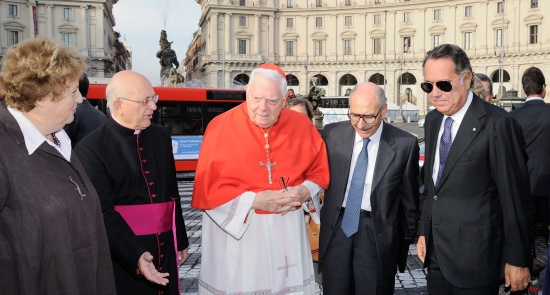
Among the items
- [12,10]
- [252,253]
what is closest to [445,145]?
[252,253]

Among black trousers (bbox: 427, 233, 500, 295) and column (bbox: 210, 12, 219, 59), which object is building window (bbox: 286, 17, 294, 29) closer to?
column (bbox: 210, 12, 219, 59)

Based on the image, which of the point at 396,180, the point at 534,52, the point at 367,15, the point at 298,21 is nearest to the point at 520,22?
the point at 534,52

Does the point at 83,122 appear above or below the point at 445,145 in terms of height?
above

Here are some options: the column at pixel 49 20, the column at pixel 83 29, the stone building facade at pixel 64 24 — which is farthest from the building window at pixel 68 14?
the column at pixel 49 20

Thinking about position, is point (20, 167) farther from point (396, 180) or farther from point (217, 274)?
point (396, 180)

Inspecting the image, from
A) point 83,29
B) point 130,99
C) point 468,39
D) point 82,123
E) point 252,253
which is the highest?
point 83,29

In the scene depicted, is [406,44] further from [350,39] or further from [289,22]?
[289,22]

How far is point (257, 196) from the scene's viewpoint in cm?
305

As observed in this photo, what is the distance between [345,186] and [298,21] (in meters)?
66.0

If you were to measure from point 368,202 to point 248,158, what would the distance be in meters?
0.82

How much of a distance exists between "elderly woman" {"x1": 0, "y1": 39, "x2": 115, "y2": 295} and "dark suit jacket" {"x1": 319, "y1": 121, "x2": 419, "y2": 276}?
1516mm

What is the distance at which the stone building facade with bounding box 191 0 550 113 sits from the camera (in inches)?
2360

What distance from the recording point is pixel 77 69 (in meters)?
2.24

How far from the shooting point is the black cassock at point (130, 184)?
2.66 m
